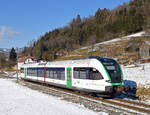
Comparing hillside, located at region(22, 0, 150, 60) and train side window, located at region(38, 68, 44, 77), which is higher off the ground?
hillside, located at region(22, 0, 150, 60)

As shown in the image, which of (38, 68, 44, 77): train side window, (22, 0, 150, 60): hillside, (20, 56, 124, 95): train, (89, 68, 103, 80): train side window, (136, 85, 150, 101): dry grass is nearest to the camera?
(136, 85, 150, 101): dry grass

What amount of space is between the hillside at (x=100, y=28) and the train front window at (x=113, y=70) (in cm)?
7879

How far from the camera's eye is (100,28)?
120 m

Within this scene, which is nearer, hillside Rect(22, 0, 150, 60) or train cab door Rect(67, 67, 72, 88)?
train cab door Rect(67, 67, 72, 88)

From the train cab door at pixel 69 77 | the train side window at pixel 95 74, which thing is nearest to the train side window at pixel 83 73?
the train side window at pixel 95 74

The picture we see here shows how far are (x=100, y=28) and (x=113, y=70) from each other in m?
108

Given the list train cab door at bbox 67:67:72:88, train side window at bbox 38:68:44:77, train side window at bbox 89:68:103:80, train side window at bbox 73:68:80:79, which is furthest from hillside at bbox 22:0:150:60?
train side window at bbox 89:68:103:80

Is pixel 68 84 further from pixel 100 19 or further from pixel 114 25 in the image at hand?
pixel 100 19

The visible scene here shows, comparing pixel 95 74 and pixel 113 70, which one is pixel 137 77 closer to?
pixel 113 70

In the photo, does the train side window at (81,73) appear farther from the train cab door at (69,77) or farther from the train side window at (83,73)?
the train cab door at (69,77)

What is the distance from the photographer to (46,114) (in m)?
10.6

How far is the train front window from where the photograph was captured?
47.1ft

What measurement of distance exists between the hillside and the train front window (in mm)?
78788

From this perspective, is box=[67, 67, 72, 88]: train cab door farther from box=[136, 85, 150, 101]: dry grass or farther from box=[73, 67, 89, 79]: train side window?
box=[136, 85, 150, 101]: dry grass
